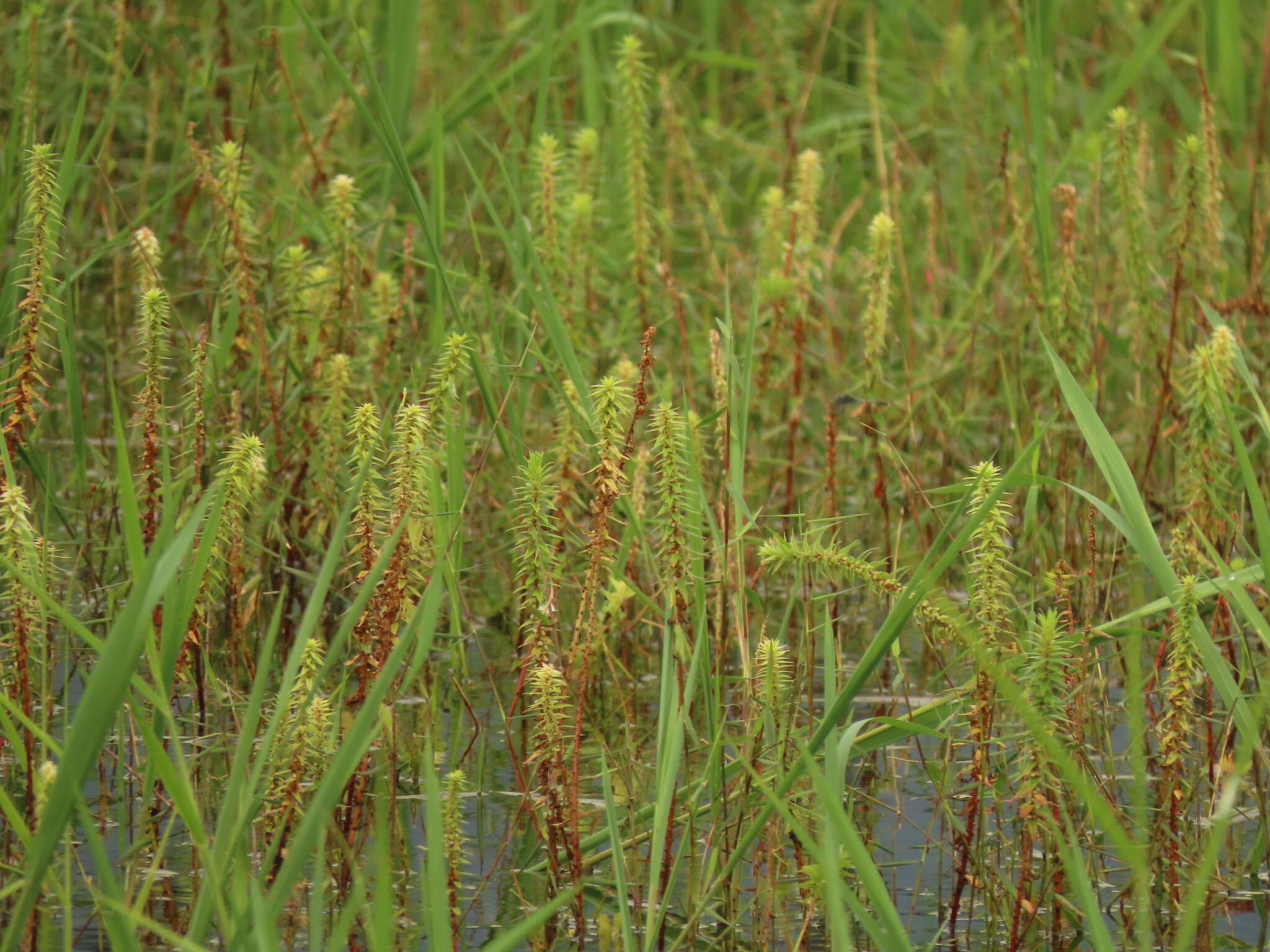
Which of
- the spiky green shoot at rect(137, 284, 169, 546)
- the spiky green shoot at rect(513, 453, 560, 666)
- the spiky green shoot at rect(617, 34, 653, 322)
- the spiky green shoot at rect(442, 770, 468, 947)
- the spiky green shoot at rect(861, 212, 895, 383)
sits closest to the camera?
the spiky green shoot at rect(442, 770, 468, 947)

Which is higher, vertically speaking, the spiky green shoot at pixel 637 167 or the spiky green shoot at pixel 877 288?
the spiky green shoot at pixel 637 167

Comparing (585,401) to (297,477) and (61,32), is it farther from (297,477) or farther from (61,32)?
(61,32)

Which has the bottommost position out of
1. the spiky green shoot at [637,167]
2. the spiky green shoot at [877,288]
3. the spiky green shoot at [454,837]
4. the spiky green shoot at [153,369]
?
the spiky green shoot at [454,837]

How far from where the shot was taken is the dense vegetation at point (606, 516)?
1845mm

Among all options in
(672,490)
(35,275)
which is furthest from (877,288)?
(35,275)

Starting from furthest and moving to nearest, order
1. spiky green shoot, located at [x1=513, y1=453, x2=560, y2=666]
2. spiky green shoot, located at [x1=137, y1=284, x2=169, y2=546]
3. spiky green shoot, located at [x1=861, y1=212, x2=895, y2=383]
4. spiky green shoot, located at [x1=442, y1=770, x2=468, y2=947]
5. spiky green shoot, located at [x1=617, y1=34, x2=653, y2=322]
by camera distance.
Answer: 1. spiky green shoot, located at [x1=617, y1=34, x2=653, y2=322]
2. spiky green shoot, located at [x1=861, y1=212, x2=895, y2=383]
3. spiky green shoot, located at [x1=137, y1=284, x2=169, y2=546]
4. spiky green shoot, located at [x1=513, y1=453, x2=560, y2=666]
5. spiky green shoot, located at [x1=442, y1=770, x2=468, y2=947]

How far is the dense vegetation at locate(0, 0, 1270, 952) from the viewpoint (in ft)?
6.05

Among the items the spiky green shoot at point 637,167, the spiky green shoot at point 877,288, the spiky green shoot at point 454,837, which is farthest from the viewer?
the spiky green shoot at point 637,167

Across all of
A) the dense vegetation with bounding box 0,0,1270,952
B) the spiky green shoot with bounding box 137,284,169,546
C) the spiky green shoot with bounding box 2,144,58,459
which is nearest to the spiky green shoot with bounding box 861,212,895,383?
the dense vegetation with bounding box 0,0,1270,952

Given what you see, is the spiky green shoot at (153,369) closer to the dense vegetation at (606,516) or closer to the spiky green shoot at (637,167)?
the dense vegetation at (606,516)

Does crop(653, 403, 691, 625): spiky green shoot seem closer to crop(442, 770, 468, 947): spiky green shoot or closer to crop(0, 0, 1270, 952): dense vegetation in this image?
crop(0, 0, 1270, 952): dense vegetation

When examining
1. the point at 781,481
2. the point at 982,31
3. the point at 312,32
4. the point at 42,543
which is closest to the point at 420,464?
the point at 42,543

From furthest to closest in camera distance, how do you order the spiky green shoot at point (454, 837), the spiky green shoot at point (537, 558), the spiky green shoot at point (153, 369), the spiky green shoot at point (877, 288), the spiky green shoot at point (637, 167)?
1. the spiky green shoot at point (637, 167)
2. the spiky green shoot at point (877, 288)
3. the spiky green shoot at point (153, 369)
4. the spiky green shoot at point (537, 558)
5. the spiky green shoot at point (454, 837)

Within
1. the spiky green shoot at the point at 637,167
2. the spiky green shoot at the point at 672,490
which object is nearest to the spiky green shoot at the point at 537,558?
the spiky green shoot at the point at 672,490
